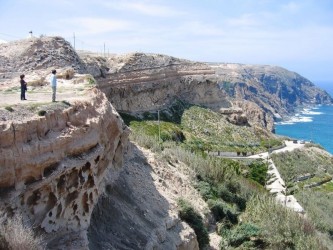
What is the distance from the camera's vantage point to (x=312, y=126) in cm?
14412

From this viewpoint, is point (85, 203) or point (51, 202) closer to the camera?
point (51, 202)

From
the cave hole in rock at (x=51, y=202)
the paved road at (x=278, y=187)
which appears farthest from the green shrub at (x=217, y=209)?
the cave hole in rock at (x=51, y=202)

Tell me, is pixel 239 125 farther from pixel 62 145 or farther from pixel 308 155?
pixel 62 145

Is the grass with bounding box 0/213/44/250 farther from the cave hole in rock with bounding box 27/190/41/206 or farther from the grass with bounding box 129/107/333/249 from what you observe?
the grass with bounding box 129/107/333/249

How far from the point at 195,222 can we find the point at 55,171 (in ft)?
21.9

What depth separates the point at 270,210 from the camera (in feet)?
61.4

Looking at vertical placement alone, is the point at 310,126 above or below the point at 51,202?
below

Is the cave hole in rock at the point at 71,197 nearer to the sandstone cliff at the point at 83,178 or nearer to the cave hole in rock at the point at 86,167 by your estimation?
the sandstone cliff at the point at 83,178

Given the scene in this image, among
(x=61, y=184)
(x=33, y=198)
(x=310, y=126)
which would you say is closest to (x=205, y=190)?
(x=61, y=184)

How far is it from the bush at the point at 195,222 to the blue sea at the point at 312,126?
90805mm

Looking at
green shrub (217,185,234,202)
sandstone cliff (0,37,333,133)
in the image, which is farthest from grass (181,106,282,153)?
green shrub (217,185,234,202)

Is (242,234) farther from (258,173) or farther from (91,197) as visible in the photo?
(258,173)

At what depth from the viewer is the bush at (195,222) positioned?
598 inches

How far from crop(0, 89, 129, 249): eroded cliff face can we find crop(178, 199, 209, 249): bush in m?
4.02
